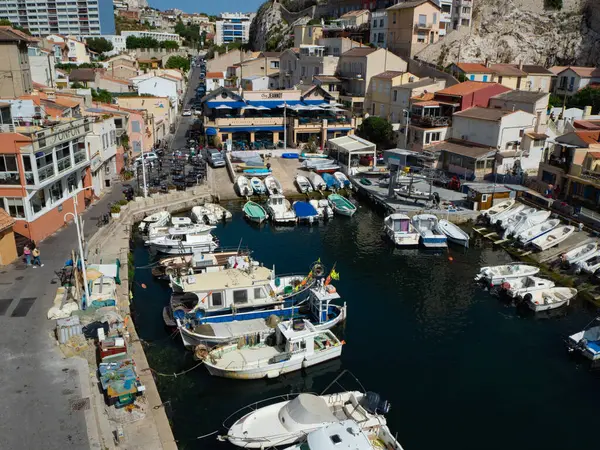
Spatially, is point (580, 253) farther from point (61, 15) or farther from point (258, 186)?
point (61, 15)

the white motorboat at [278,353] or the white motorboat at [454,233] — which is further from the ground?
the white motorboat at [454,233]

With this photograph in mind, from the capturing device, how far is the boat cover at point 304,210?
41.2m

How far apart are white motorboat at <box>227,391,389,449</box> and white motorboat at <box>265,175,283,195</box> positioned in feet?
94.8

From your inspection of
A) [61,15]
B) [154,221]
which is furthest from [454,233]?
[61,15]

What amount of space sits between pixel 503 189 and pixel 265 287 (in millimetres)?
26508

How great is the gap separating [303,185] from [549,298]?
24.9 meters

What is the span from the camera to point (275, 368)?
21812 millimetres

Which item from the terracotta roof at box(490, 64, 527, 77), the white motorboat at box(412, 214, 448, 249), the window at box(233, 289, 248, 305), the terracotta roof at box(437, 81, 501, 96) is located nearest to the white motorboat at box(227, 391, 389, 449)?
the window at box(233, 289, 248, 305)

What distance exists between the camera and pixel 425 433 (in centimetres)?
1902

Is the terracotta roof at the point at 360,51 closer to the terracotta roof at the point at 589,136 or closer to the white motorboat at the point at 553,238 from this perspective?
the terracotta roof at the point at 589,136

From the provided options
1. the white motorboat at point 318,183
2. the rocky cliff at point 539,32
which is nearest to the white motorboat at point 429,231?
the white motorboat at point 318,183

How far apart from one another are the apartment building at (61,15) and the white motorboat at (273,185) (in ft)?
529

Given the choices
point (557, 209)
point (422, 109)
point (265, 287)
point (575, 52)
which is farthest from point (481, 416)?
point (575, 52)

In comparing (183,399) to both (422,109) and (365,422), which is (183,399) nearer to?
(365,422)
